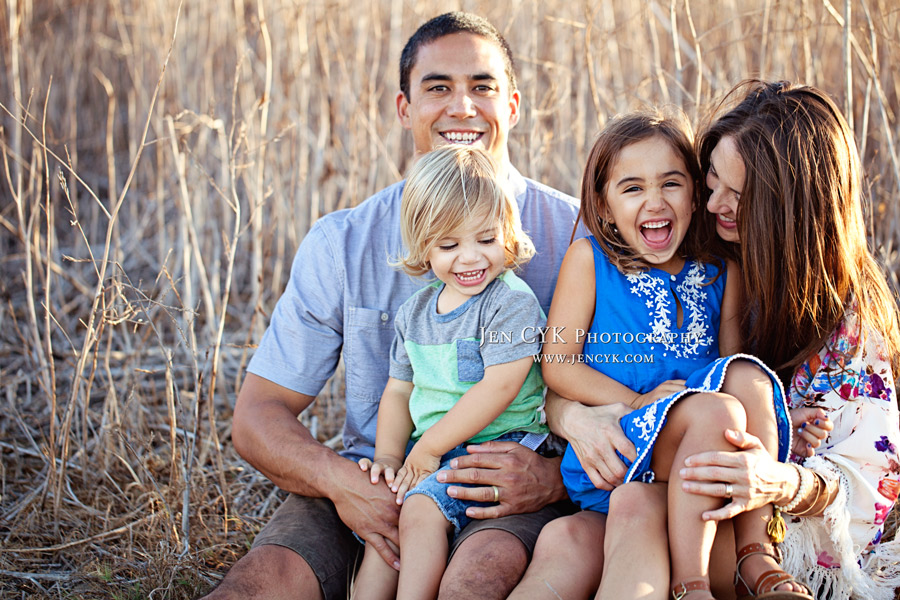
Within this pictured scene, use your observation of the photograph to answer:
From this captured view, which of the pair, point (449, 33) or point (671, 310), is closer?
point (671, 310)

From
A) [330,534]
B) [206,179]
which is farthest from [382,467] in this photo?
[206,179]

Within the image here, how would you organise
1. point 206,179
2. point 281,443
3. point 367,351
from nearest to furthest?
point 281,443, point 367,351, point 206,179

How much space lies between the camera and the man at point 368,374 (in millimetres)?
1864

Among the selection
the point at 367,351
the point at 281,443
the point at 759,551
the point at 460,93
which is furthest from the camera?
the point at 460,93

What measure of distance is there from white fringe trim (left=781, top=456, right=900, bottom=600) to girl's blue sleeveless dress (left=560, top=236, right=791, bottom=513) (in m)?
0.37

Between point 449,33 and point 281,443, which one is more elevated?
point 449,33

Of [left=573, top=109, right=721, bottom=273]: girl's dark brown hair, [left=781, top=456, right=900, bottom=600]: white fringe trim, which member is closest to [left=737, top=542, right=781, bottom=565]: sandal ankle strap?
[left=781, top=456, right=900, bottom=600]: white fringe trim

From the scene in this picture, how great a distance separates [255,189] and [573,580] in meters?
2.08

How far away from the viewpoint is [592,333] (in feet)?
6.62

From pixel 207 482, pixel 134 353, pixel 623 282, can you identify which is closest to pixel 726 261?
pixel 623 282

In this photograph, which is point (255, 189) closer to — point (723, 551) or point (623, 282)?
point (623, 282)

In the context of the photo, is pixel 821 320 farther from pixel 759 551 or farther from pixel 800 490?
pixel 759 551

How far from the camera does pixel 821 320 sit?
1.91 metres

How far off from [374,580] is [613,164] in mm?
1145
